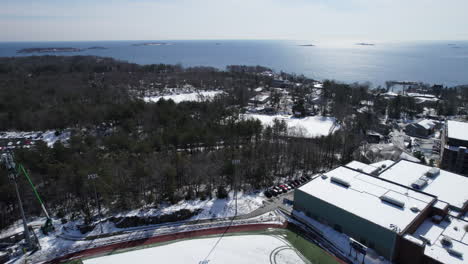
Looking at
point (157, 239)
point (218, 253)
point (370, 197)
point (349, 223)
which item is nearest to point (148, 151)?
point (157, 239)

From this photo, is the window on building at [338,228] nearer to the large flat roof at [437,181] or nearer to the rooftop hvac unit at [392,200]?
the rooftop hvac unit at [392,200]

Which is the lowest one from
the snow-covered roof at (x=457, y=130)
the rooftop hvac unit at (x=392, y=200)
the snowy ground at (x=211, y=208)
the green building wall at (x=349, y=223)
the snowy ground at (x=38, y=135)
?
the snowy ground at (x=211, y=208)

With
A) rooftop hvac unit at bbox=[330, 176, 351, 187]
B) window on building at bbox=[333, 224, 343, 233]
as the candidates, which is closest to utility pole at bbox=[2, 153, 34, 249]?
window on building at bbox=[333, 224, 343, 233]

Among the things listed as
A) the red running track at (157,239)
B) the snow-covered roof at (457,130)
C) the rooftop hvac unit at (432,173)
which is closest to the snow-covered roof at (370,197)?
the red running track at (157,239)

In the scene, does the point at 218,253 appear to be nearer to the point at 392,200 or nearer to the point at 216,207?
the point at 216,207

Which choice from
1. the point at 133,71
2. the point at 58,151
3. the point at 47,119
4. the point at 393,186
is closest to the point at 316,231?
the point at 393,186
